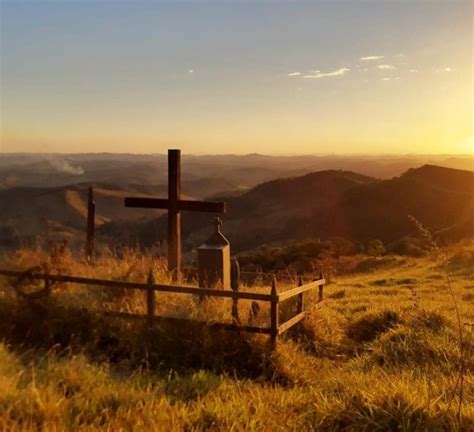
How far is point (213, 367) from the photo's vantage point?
6355 millimetres

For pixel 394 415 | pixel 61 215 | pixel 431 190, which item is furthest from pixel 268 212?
pixel 394 415

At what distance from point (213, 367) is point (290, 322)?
1.36 metres

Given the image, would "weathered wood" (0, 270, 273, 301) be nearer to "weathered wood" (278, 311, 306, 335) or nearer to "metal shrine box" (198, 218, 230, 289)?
"weathered wood" (278, 311, 306, 335)

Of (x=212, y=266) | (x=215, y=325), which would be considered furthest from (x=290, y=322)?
(x=212, y=266)

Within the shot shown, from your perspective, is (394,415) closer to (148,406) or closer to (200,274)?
(148,406)

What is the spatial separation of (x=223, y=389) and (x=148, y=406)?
102 centimetres

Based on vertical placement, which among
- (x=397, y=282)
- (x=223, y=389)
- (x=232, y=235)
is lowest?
(x=232, y=235)

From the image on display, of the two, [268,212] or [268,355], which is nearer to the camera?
[268,355]

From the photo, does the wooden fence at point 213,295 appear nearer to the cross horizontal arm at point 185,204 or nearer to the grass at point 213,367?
the grass at point 213,367

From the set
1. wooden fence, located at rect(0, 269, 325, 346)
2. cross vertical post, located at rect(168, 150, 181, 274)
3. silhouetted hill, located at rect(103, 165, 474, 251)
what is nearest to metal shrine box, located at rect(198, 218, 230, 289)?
wooden fence, located at rect(0, 269, 325, 346)

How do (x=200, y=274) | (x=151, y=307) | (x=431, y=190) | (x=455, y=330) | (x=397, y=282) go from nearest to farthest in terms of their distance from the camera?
(x=151, y=307) → (x=455, y=330) → (x=200, y=274) → (x=397, y=282) → (x=431, y=190)

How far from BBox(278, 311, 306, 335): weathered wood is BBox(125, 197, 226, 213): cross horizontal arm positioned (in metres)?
2.57

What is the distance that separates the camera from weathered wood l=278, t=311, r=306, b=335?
681 centimetres

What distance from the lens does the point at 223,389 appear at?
5.25 meters
